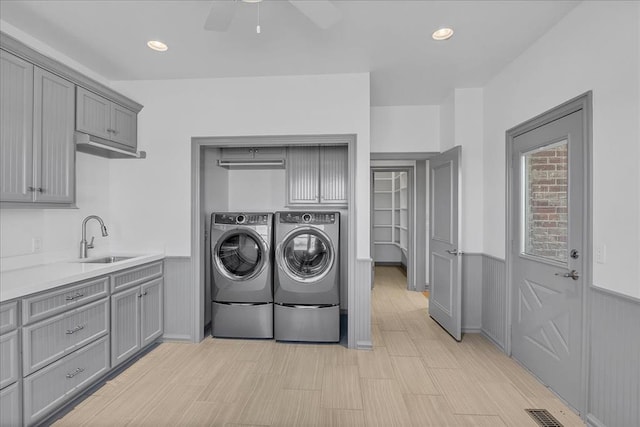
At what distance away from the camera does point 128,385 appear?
95.2 inches

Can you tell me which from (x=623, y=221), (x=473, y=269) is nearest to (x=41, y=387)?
(x=623, y=221)

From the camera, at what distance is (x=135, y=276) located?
276cm

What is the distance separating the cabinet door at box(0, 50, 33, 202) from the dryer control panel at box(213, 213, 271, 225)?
1.46 meters

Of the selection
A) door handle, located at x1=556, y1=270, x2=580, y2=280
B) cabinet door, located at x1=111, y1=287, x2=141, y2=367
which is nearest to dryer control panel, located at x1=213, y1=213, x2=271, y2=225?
cabinet door, located at x1=111, y1=287, x2=141, y2=367

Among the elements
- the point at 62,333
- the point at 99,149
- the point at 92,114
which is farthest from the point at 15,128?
the point at 62,333

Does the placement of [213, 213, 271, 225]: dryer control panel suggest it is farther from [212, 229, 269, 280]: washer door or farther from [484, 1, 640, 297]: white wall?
[484, 1, 640, 297]: white wall

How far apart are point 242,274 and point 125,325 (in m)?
1.06

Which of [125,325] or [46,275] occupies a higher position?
[46,275]

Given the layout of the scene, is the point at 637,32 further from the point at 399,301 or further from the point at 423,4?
the point at 399,301

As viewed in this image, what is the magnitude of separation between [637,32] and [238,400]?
317cm

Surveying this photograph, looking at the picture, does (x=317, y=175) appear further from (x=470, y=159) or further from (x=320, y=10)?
(x=320, y=10)

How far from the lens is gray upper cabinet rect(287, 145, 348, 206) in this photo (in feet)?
11.8

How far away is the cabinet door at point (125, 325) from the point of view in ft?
8.15

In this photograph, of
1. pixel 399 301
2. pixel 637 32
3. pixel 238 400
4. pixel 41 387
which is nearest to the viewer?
pixel 637 32
